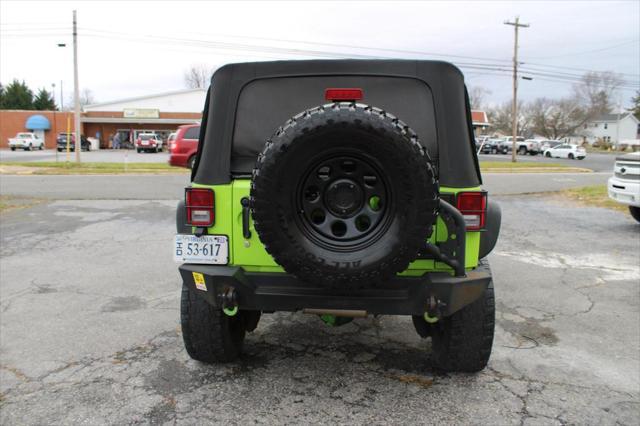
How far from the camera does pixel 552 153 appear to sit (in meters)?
47.9

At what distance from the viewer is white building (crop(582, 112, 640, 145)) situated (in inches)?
3674

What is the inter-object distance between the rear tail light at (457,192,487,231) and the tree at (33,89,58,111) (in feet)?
261

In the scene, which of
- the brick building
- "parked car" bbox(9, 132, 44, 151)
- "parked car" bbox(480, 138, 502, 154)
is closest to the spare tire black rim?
"parked car" bbox(9, 132, 44, 151)

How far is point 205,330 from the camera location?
3.48 m

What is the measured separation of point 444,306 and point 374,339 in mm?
1394

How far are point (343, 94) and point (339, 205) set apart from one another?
636 millimetres

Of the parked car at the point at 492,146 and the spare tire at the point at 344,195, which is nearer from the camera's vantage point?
the spare tire at the point at 344,195

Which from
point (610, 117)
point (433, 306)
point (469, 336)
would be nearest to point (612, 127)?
point (610, 117)

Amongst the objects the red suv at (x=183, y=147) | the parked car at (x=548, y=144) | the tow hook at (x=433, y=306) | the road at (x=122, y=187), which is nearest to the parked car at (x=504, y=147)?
the parked car at (x=548, y=144)

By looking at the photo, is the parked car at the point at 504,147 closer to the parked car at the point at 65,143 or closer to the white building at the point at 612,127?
the parked car at the point at 65,143

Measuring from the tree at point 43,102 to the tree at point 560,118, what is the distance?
7719 cm

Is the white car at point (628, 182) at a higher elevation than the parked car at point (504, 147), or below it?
below

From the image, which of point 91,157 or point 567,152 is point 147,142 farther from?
point 567,152

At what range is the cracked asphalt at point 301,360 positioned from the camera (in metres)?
3.05
